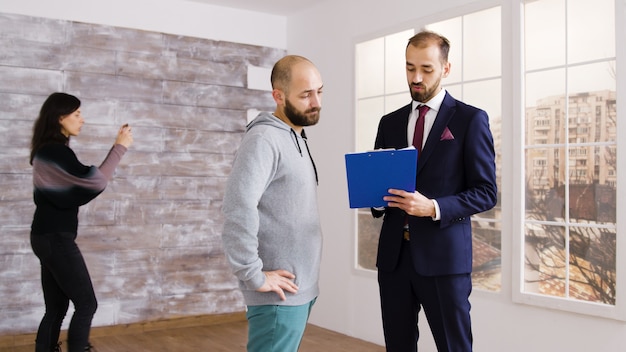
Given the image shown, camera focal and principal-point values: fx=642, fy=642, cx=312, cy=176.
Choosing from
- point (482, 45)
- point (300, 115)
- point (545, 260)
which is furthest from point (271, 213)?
point (482, 45)

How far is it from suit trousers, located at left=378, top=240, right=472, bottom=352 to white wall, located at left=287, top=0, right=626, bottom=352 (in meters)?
1.38

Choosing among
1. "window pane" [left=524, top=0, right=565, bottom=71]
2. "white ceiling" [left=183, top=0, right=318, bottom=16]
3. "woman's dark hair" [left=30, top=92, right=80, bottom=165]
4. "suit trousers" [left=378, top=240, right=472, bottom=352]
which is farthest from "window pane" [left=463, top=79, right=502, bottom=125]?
"woman's dark hair" [left=30, top=92, right=80, bottom=165]

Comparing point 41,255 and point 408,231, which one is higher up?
point 408,231

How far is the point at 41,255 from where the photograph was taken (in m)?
3.35

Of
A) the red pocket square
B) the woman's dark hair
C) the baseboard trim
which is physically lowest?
the baseboard trim

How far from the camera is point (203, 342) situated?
464cm

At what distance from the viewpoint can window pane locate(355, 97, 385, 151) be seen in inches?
185

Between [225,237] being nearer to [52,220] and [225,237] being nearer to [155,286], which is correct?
[52,220]

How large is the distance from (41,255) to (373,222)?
2.33m

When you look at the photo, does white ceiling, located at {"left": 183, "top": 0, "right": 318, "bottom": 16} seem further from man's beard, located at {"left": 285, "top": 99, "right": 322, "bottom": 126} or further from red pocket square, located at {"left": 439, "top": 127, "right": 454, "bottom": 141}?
man's beard, located at {"left": 285, "top": 99, "right": 322, "bottom": 126}

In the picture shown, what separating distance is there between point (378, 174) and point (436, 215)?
240 mm

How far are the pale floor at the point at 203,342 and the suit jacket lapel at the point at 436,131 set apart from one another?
2.45 metres

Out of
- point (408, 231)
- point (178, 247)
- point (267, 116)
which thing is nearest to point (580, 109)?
point (408, 231)

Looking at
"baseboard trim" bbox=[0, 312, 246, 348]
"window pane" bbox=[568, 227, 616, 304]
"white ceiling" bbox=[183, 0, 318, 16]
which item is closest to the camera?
"window pane" bbox=[568, 227, 616, 304]
